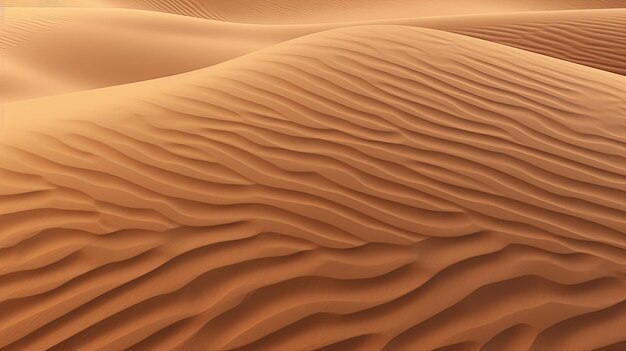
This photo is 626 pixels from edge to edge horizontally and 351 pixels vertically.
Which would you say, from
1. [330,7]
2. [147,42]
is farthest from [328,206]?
[330,7]

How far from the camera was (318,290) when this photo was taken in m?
2.93

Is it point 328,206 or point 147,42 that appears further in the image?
point 147,42

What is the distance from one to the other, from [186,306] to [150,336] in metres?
0.19

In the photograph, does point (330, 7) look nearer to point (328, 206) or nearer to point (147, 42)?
point (147, 42)

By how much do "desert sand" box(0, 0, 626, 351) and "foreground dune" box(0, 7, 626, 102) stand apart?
15.3 ft

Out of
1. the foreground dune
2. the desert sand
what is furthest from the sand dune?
the desert sand

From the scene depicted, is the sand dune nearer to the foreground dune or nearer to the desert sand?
the foreground dune

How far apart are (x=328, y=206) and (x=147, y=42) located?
27.1ft

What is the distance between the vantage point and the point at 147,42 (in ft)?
35.6

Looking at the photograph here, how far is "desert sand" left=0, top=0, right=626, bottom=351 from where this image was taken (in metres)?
2.82

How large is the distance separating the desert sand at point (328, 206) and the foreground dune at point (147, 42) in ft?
15.3

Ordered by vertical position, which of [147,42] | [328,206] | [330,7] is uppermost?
[330,7]

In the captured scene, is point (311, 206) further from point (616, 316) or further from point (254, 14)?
point (254, 14)

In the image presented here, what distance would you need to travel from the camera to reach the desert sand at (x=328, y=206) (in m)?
2.82
